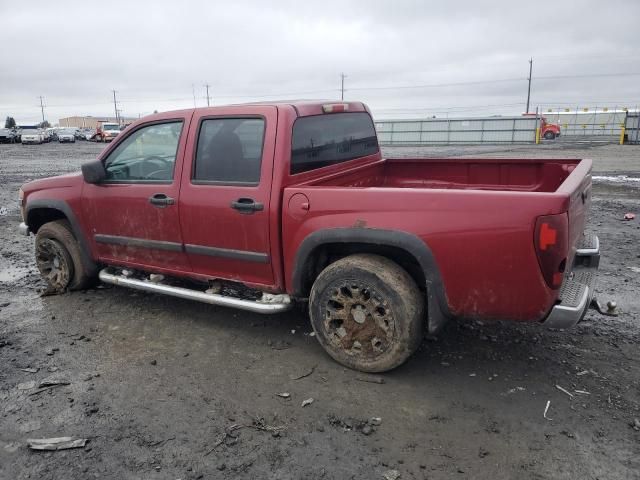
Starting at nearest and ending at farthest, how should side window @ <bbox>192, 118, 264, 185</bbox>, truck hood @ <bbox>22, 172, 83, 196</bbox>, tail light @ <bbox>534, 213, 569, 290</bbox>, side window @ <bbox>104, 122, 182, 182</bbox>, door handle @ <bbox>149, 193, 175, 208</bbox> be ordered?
tail light @ <bbox>534, 213, 569, 290</bbox> → side window @ <bbox>192, 118, 264, 185</bbox> → door handle @ <bbox>149, 193, 175, 208</bbox> → side window @ <bbox>104, 122, 182, 182</bbox> → truck hood @ <bbox>22, 172, 83, 196</bbox>

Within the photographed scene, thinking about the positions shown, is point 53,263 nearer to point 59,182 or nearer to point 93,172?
point 59,182

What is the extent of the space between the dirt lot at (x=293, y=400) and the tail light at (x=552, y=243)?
0.90m

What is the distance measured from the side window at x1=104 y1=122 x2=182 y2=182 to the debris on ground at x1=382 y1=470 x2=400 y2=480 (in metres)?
2.86

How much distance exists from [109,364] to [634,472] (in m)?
3.44

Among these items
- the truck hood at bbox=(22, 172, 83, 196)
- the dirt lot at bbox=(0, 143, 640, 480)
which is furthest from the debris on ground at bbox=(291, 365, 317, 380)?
the truck hood at bbox=(22, 172, 83, 196)

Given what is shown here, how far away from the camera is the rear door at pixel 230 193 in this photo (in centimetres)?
378

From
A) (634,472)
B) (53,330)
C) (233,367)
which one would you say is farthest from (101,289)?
(634,472)

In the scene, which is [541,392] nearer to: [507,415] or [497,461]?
[507,415]

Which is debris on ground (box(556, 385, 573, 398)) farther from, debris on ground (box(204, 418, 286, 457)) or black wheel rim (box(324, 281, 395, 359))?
debris on ground (box(204, 418, 286, 457))

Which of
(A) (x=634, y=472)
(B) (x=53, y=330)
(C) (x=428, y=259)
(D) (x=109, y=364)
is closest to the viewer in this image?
(A) (x=634, y=472)

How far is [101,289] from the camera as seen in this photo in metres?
5.46

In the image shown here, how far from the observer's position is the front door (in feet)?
14.0

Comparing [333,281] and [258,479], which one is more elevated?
[333,281]

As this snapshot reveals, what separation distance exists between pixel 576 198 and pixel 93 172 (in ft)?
12.8
